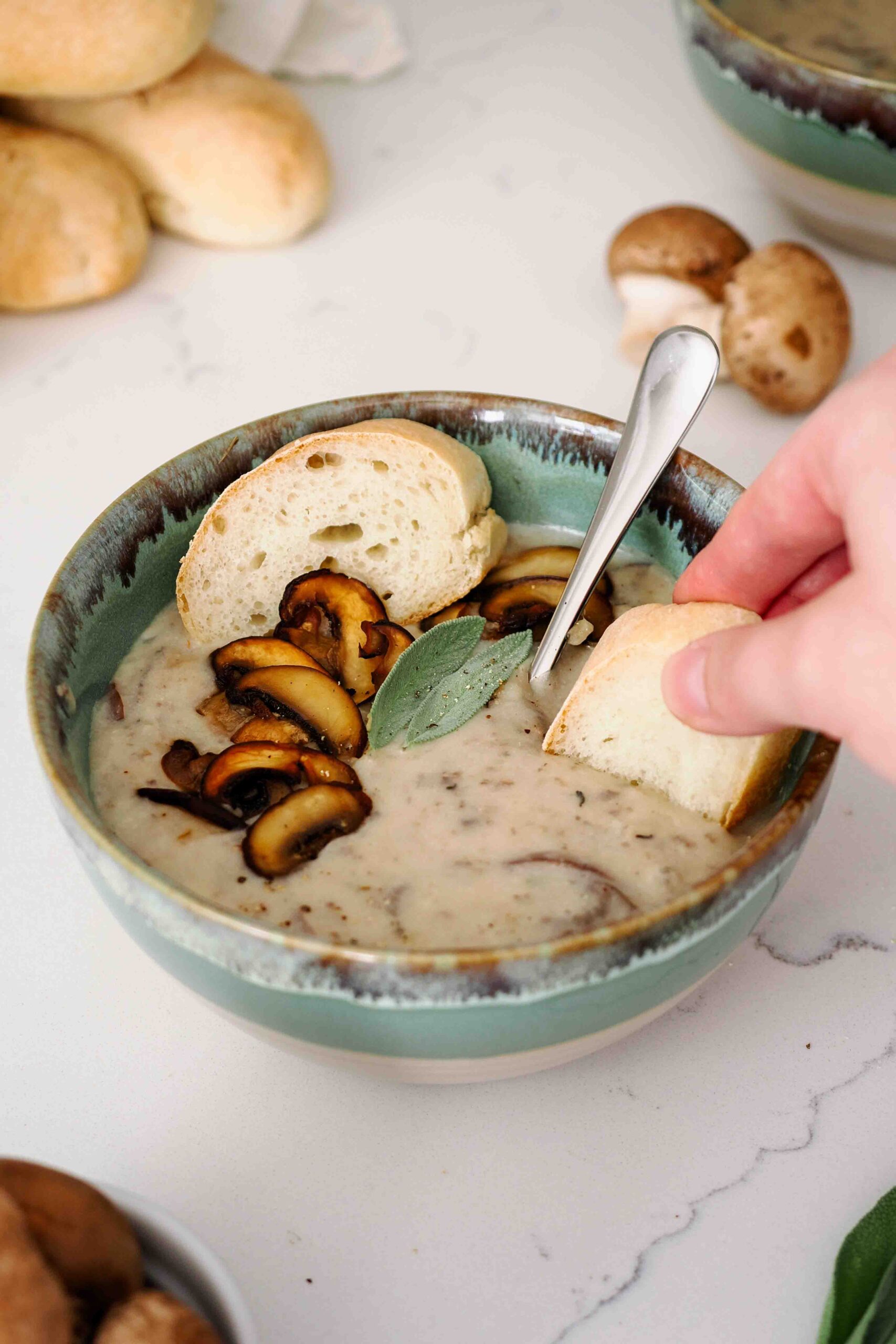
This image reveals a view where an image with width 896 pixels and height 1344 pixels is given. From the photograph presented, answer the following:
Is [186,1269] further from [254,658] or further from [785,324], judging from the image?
[785,324]

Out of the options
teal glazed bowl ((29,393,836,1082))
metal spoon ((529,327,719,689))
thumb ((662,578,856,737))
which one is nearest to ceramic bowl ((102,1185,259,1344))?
teal glazed bowl ((29,393,836,1082))

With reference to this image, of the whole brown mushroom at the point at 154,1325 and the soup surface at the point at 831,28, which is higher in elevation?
the soup surface at the point at 831,28

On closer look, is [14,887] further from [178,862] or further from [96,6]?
[96,6]

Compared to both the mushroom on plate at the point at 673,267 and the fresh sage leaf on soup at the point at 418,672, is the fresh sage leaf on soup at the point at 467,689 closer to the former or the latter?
the fresh sage leaf on soup at the point at 418,672

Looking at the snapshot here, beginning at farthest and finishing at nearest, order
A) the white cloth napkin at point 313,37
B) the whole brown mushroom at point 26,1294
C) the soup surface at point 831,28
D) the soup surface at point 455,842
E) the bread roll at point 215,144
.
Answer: the white cloth napkin at point 313,37
the soup surface at point 831,28
the bread roll at point 215,144
the soup surface at point 455,842
the whole brown mushroom at point 26,1294

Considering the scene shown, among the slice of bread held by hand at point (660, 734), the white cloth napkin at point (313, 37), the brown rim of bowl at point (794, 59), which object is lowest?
the slice of bread held by hand at point (660, 734)

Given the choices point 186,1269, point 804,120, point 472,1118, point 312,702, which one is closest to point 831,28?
point 804,120

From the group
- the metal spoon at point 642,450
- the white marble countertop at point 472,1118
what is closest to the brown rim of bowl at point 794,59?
the white marble countertop at point 472,1118
